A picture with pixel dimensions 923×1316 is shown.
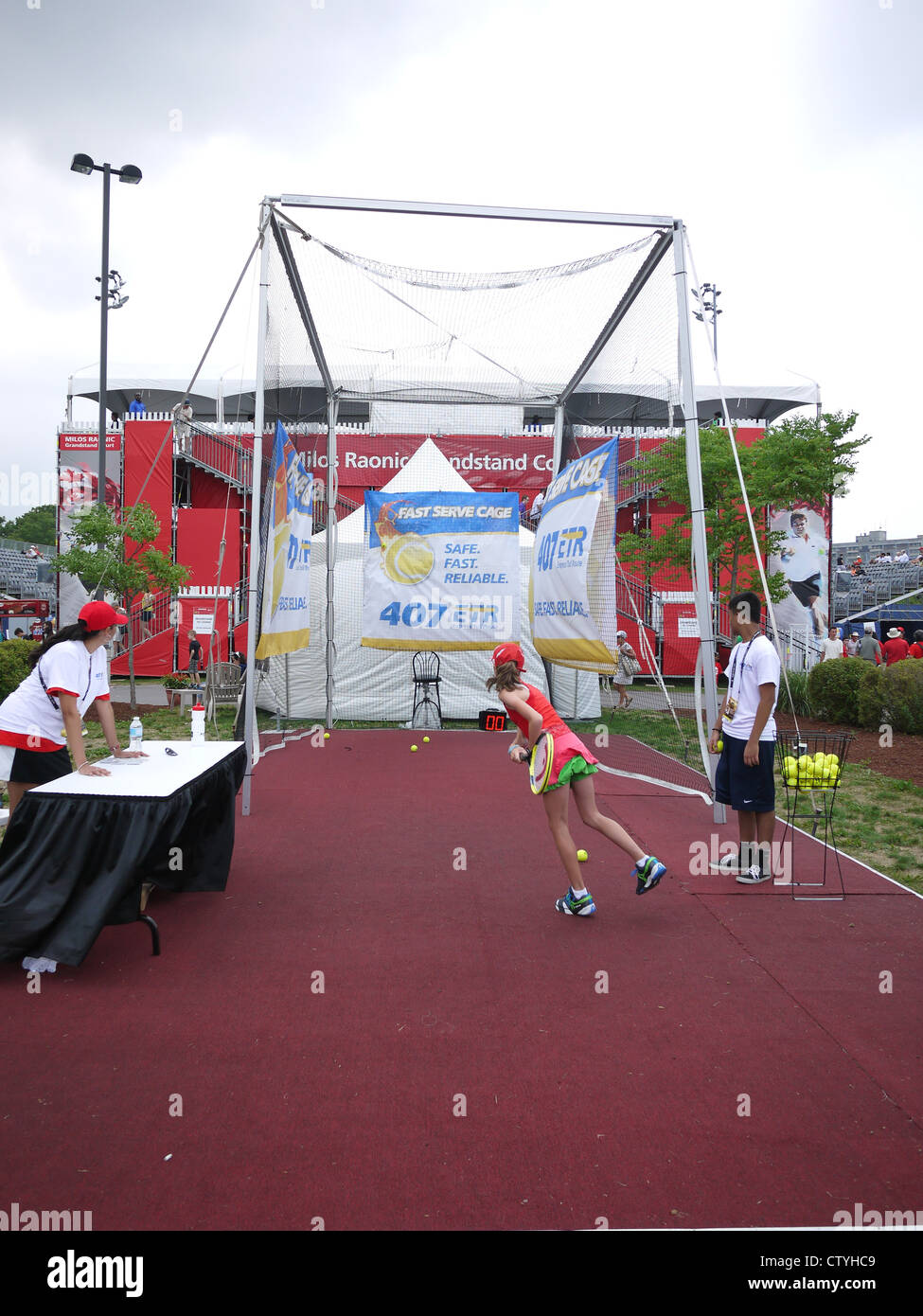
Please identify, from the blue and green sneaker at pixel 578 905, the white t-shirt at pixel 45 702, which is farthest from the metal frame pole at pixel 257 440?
the blue and green sneaker at pixel 578 905

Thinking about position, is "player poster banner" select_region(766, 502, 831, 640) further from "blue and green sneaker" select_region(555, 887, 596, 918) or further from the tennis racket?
the tennis racket

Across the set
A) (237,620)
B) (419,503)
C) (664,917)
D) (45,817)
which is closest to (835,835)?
(664,917)

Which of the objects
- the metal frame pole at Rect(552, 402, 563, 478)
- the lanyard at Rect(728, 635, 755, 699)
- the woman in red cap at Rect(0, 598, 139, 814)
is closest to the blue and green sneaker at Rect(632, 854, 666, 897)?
the lanyard at Rect(728, 635, 755, 699)

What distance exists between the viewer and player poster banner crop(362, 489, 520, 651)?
1144cm

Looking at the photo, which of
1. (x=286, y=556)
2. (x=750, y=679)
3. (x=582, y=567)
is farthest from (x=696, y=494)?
(x=286, y=556)

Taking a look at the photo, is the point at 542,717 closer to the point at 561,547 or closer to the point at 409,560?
the point at 561,547

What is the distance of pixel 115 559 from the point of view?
14.5m

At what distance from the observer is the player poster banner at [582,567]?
28.2 feet

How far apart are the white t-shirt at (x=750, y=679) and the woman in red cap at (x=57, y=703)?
357cm

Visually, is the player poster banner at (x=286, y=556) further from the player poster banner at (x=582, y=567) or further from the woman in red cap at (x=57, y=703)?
the player poster banner at (x=582, y=567)

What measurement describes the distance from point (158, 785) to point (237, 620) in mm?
17379

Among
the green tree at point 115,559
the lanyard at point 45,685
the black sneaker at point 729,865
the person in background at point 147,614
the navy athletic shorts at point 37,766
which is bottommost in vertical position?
the black sneaker at point 729,865

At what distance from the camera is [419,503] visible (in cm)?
1159

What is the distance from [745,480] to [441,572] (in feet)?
24.3
